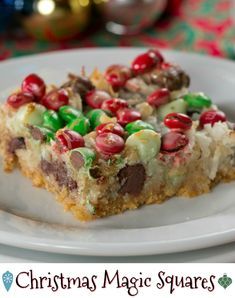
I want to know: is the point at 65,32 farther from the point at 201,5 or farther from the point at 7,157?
the point at 7,157

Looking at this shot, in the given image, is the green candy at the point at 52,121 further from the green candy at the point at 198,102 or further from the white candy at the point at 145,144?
the green candy at the point at 198,102

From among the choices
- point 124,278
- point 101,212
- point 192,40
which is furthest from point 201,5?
point 124,278

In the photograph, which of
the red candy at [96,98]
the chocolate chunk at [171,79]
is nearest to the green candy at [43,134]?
the red candy at [96,98]

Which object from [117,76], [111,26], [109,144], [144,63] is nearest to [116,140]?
[109,144]

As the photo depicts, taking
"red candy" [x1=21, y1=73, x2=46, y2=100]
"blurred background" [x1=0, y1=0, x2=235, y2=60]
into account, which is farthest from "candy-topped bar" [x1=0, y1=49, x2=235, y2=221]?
"blurred background" [x1=0, y1=0, x2=235, y2=60]

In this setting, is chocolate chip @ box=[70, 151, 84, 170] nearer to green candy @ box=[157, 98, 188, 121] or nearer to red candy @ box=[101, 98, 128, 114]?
red candy @ box=[101, 98, 128, 114]
